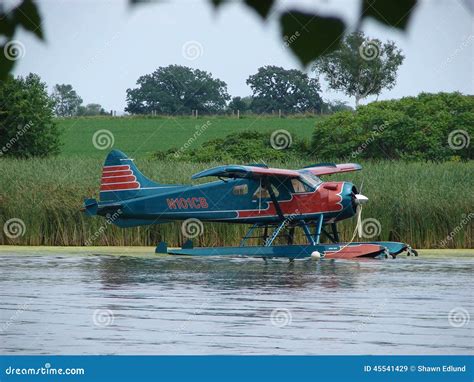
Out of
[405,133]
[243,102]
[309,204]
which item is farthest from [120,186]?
[243,102]

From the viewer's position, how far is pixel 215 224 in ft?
69.3

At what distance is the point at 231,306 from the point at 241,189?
268 inches

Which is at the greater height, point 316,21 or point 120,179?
point 120,179

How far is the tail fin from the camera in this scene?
69.2ft

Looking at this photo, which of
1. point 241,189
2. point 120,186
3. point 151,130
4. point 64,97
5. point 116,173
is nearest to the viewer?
point 64,97

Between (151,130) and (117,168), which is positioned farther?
(151,130)

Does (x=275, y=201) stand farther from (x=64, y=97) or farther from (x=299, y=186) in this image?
(x=64, y=97)

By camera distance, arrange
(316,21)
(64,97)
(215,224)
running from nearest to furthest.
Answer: (316,21) < (64,97) < (215,224)

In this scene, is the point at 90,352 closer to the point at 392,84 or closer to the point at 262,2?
the point at 392,84

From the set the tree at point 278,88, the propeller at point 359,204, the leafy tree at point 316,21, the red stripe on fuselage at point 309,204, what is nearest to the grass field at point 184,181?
the propeller at point 359,204

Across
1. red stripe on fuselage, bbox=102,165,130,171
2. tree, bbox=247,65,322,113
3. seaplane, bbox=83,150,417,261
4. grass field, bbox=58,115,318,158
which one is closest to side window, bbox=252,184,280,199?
seaplane, bbox=83,150,417,261

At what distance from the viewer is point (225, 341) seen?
31.4 ft

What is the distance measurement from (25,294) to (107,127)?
29.4 m
